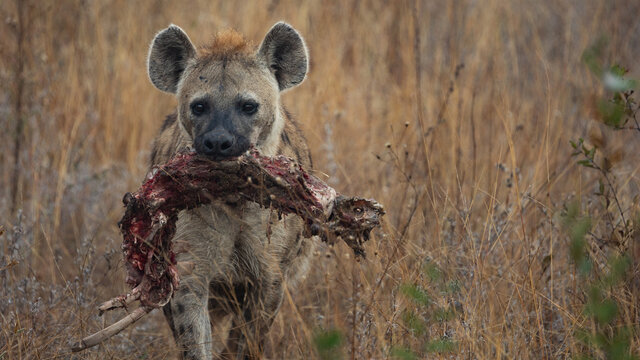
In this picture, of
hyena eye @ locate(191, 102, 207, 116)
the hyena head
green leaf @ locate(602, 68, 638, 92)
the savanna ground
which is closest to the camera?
green leaf @ locate(602, 68, 638, 92)

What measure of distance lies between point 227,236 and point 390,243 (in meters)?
0.64

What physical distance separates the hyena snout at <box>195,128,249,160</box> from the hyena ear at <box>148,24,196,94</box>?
2.47ft

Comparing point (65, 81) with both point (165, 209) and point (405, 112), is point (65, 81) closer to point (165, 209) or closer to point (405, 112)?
point (405, 112)

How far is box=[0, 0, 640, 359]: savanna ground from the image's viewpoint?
10.2 feet

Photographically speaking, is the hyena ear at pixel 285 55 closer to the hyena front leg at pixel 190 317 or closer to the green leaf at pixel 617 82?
the hyena front leg at pixel 190 317

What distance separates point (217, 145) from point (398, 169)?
57.4 inches

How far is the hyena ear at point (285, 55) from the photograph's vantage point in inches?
146

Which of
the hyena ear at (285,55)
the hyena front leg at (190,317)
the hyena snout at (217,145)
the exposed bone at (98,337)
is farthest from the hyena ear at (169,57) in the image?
the exposed bone at (98,337)

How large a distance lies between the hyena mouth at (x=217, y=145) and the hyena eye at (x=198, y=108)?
32 centimetres

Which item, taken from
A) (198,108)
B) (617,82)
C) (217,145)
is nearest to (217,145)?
(217,145)

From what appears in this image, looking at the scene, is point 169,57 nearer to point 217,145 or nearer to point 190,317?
point 217,145

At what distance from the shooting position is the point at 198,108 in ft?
11.1

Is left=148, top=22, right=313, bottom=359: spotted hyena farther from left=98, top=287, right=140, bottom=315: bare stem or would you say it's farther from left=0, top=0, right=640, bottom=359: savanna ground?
left=98, top=287, right=140, bottom=315: bare stem

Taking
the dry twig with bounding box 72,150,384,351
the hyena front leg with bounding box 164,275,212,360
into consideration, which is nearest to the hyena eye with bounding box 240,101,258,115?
the dry twig with bounding box 72,150,384,351
